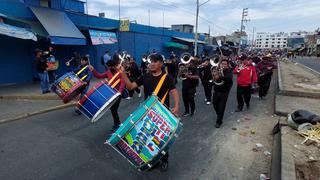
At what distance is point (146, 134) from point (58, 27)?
11.8 meters

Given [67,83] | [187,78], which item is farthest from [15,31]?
[187,78]

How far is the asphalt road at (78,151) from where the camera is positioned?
423 cm

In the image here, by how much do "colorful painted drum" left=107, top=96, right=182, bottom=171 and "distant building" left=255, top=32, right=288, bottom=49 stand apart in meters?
182

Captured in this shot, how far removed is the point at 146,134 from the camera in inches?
128

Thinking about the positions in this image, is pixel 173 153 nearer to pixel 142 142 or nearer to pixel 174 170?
pixel 174 170

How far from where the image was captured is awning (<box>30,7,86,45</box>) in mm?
12633

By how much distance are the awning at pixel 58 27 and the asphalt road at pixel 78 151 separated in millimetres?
6217

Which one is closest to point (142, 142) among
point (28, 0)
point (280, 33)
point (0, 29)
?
point (0, 29)

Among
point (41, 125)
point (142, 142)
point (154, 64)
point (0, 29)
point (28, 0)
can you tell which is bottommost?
point (41, 125)

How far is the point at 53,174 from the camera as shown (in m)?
4.16

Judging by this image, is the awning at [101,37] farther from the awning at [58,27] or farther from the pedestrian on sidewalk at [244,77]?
the pedestrian on sidewalk at [244,77]

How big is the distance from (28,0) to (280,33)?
191249 mm

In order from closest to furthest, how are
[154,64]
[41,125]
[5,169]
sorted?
[154,64]
[5,169]
[41,125]

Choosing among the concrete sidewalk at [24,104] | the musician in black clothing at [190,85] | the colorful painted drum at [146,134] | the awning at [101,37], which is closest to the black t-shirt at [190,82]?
the musician in black clothing at [190,85]
